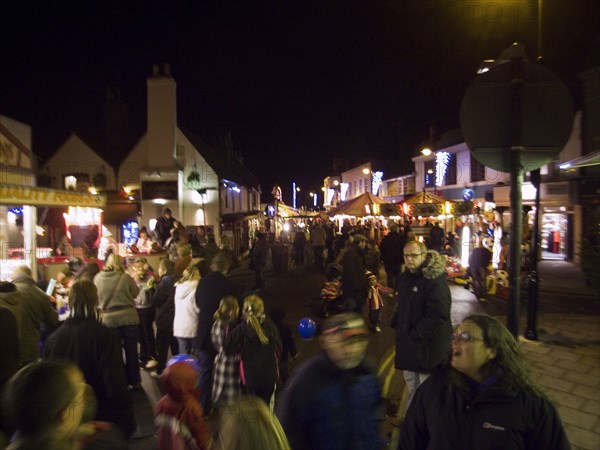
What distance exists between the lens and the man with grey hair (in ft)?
14.6

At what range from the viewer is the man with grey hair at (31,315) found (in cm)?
445

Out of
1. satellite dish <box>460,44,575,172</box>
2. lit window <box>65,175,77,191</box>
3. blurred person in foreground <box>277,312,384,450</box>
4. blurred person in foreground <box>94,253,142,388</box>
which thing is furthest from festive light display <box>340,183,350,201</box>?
blurred person in foreground <box>277,312,384,450</box>

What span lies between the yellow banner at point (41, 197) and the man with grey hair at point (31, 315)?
7.47 ft

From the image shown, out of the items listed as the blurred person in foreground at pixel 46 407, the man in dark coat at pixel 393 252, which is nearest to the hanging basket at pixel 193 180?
the man in dark coat at pixel 393 252

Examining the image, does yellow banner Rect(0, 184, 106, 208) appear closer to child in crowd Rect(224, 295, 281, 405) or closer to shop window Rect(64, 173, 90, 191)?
child in crowd Rect(224, 295, 281, 405)

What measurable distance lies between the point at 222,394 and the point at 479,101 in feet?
11.7

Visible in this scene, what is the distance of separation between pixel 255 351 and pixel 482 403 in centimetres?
239

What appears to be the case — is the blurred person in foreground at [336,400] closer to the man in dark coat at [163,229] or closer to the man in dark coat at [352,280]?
Result: the man in dark coat at [352,280]

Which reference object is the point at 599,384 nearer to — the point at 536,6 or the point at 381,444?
the point at 381,444

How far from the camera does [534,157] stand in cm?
340

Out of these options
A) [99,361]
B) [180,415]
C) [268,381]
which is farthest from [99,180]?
[180,415]

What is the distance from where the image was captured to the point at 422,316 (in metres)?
4.12

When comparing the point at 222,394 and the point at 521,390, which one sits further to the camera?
the point at 222,394

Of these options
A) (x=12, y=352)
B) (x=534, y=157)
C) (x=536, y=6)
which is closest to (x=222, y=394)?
(x=12, y=352)
